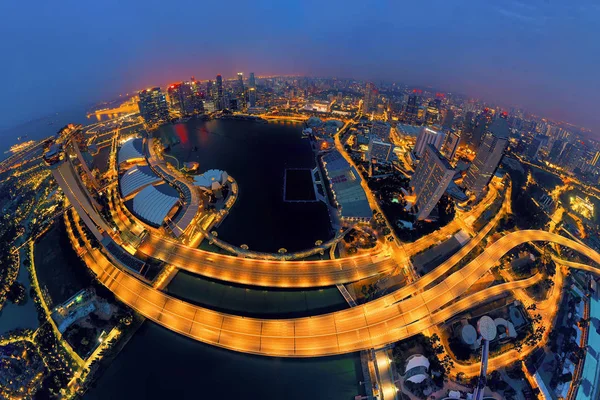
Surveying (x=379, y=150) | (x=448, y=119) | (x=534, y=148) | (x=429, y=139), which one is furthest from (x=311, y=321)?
(x=448, y=119)

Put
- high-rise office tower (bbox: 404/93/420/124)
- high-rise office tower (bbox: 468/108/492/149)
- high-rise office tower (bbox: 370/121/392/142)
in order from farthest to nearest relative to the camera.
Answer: high-rise office tower (bbox: 404/93/420/124), high-rise office tower (bbox: 370/121/392/142), high-rise office tower (bbox: 468/108/492/149)

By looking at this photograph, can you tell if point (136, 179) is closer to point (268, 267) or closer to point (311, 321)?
point (268, 267)

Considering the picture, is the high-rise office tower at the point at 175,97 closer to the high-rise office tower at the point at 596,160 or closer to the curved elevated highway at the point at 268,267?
the curved elevated highway at the point at 268,267

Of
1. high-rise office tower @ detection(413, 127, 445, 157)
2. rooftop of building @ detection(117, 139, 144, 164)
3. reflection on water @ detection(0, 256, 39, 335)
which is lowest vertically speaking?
reflection on water @ detection(0, 256, 39, 335)

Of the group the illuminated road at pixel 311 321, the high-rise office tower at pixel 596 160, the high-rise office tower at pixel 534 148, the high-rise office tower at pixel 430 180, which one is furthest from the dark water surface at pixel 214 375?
the high-rise office tower at pixel 534 148

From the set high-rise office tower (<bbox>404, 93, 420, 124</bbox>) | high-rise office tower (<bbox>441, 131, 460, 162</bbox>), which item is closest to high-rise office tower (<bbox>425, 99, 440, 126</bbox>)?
high-rise office tower (<bbox>404, 93, 420, 124</bbox>)

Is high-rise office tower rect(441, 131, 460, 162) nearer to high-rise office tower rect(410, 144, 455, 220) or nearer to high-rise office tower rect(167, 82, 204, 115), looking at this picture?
high-rise office tower rect(410, 144, 455, 220)

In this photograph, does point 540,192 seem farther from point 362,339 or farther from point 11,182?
point 11,182
